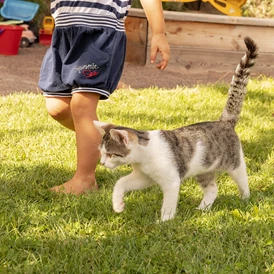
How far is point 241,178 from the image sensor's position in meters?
3.53

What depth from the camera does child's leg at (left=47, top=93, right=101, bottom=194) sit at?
3.61m

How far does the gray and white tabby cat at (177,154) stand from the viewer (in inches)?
122

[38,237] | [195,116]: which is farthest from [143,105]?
[38,237]

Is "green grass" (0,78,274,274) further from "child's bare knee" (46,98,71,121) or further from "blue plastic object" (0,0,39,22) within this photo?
"blue plastic object" (0,0,39,22)

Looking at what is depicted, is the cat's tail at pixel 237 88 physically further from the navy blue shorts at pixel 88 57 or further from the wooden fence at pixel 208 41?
the wooden fence at pixel 208 41

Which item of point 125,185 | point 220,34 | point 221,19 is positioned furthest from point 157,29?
point 220,34

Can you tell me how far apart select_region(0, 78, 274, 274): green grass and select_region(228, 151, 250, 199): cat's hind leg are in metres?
0.07

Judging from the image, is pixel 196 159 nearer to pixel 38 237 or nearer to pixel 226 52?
pixel 38 237

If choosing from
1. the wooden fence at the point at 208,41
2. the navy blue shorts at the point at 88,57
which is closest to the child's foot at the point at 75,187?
the navy blue shorts at the point at 88,57

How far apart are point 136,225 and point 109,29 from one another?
3.88 feet

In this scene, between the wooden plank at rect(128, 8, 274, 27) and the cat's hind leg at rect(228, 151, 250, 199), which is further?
the wooden plank at rect(128, 8, 274, 27)

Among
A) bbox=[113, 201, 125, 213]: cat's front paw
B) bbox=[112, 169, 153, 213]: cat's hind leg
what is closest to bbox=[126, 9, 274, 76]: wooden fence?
bbox=[112, 169, 153, 213]: cat's hind leg

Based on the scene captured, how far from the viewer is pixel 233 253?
279 cm

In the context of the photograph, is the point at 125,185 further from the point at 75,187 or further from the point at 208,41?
the point at 208,41
